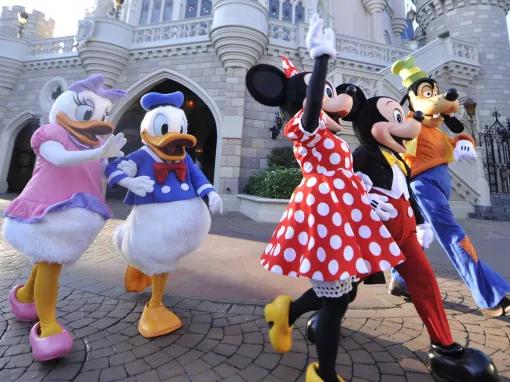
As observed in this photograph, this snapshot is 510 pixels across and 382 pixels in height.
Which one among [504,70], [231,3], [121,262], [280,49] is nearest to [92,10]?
[231,3]

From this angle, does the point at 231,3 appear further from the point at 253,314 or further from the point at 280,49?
the point at 253,314

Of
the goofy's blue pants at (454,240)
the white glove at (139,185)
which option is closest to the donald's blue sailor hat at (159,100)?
the white glove at (139,185)

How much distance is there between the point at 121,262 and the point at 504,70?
15187mm

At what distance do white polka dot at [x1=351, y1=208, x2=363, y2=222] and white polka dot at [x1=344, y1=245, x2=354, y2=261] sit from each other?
0.17 meters

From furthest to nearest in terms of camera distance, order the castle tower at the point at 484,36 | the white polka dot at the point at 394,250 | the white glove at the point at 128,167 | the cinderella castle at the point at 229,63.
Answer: the castle tower at the point at 484,36
the cinderella castle at the point at 229,63
the white glove at the point at 128,167
the white polka dot at the point at 394,250

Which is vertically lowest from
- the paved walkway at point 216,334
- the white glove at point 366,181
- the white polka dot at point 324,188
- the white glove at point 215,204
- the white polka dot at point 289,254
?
the paved walkway at point 216,334

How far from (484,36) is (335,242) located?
613 inches

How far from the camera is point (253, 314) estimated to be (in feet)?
6.89

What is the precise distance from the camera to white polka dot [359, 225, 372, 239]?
4.37 feet

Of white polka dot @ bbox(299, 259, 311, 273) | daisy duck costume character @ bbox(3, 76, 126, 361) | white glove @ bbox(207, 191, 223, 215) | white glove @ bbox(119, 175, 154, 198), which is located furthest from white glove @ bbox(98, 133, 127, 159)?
white polka dot @ bbox(299, 259, 311, 273)

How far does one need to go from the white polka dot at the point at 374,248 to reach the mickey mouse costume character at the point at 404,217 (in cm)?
27

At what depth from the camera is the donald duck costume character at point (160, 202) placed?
174 cm

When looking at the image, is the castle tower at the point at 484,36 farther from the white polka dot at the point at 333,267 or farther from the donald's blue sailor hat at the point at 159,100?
the white polka dot at the point at 333,267

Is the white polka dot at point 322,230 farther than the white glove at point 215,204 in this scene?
No
